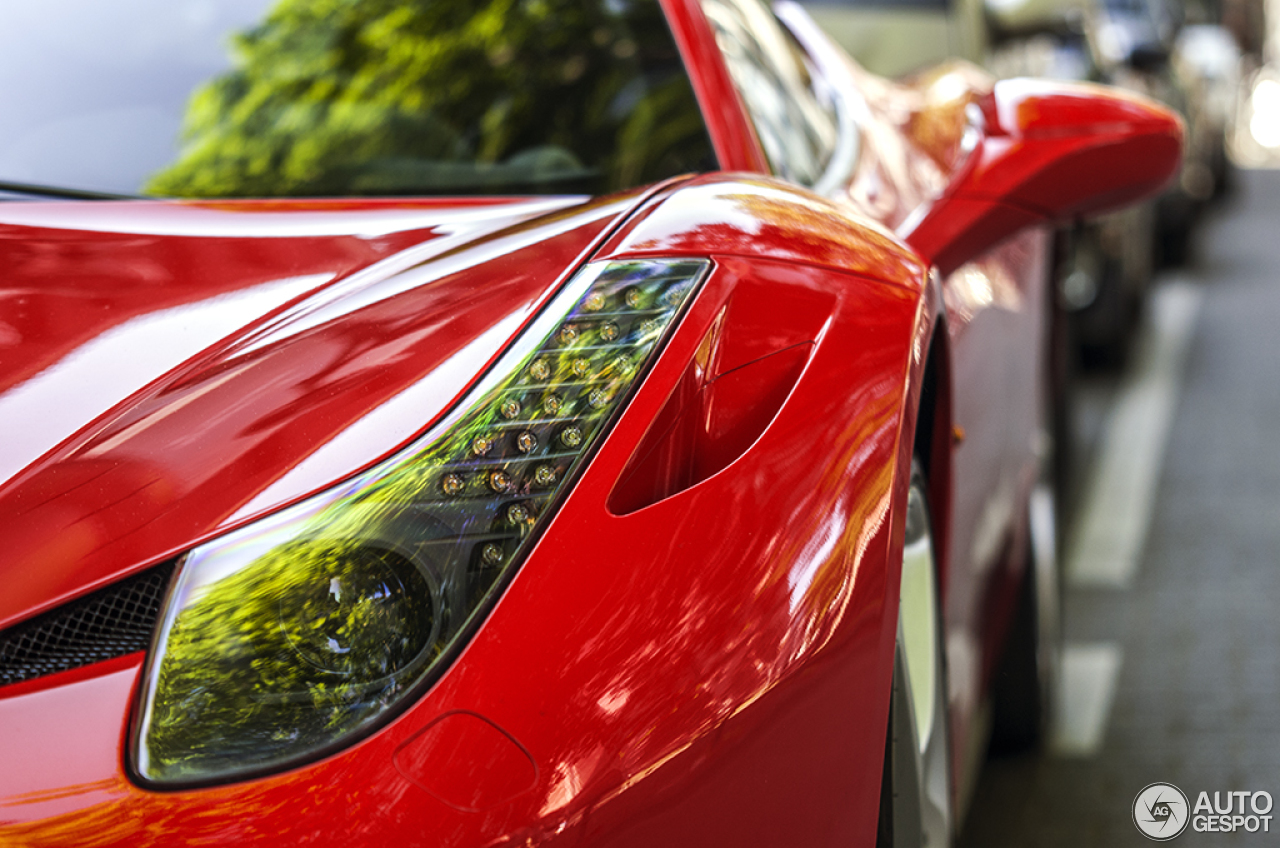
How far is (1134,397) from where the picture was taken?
6.30 meters

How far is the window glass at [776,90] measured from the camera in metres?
2.32

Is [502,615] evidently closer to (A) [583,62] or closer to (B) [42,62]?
(A) [583,62]

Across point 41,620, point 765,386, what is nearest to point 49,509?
point 41,620

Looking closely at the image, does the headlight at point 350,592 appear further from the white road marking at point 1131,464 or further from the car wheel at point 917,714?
the white road marking at point 1131,464

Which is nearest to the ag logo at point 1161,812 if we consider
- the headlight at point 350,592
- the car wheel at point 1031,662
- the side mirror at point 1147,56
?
the car wheel at point 1031,662

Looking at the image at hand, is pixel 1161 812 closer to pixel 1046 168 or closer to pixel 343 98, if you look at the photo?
pixel 1046 168

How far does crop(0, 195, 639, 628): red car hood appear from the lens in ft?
4.06

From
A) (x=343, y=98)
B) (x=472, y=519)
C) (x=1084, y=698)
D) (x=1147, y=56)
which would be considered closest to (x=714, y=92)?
(x=343, y=98)

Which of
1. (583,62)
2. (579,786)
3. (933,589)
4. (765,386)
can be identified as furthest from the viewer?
(583,62)

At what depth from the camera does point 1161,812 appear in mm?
2730

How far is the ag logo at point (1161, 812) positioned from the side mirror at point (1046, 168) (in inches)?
41.9

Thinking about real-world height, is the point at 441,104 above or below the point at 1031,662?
above

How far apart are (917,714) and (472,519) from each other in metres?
0.65

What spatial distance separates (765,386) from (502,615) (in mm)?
365
